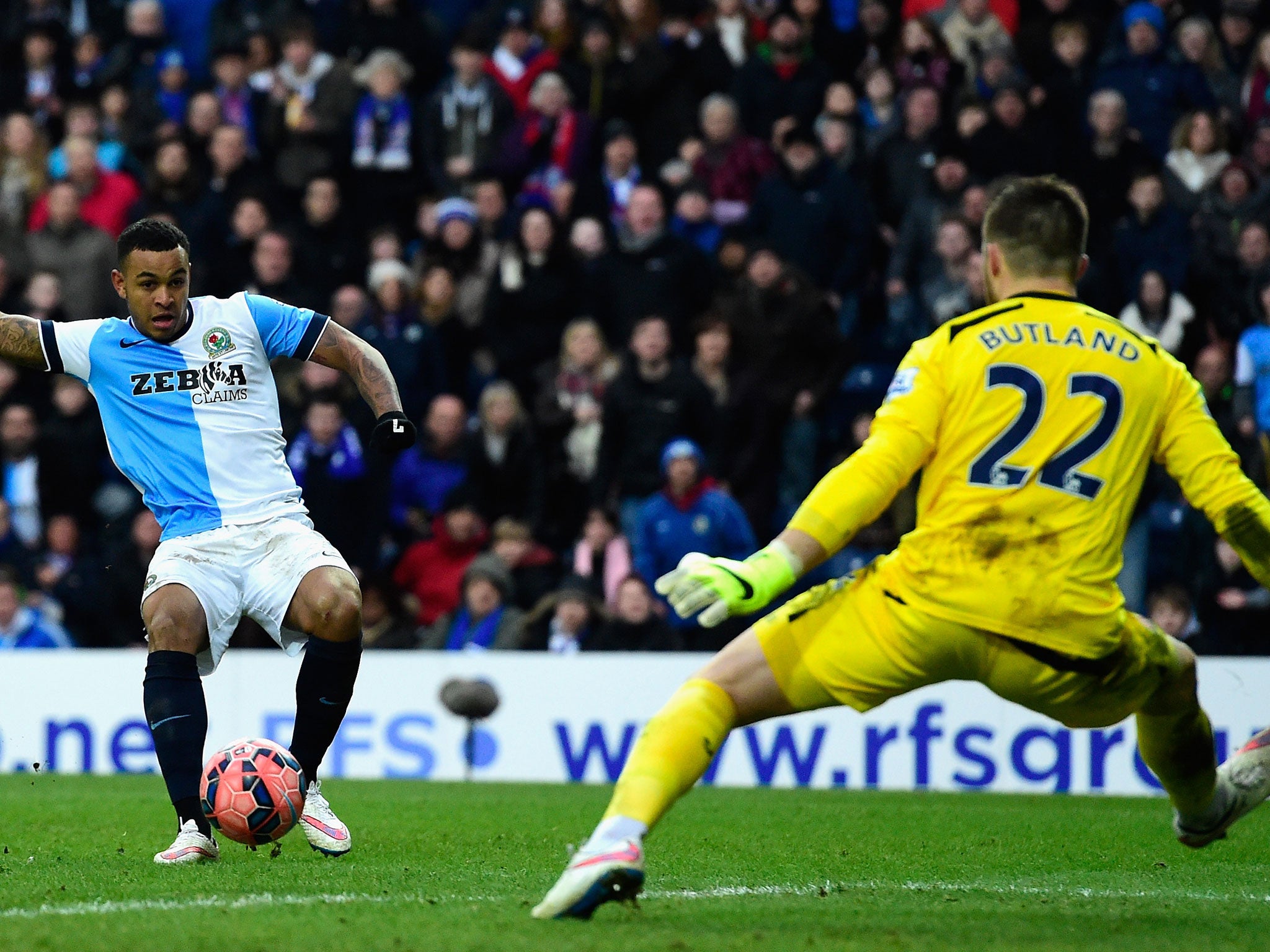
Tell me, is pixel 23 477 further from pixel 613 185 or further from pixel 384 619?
pixel 613 185

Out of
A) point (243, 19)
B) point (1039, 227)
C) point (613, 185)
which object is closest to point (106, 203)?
point (243, 19)

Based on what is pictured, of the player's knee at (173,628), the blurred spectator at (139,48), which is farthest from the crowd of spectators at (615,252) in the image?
the player's knee at (173,628)

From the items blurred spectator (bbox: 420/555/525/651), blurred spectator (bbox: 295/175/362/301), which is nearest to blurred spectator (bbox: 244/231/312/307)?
blurred spectator (bbox: 295/175/362/301)

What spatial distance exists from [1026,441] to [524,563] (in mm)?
8447

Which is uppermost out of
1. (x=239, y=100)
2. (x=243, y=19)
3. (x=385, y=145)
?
(x=243, y=19)

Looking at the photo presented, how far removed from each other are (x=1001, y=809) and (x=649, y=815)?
5.03 m

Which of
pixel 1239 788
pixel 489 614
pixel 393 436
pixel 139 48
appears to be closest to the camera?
pixel 1239 788

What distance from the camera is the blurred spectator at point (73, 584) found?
13281mm

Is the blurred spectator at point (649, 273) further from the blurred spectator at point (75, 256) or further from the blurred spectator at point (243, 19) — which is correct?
the blurred spectator at point (243, 19)

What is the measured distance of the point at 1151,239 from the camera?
13.6m

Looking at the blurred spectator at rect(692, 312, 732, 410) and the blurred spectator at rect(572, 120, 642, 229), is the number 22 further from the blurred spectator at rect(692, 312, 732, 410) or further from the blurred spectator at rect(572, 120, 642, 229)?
the blurred spectator at rect(572, 120, 642, 229)

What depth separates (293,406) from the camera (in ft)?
44.0

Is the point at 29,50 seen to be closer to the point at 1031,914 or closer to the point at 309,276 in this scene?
the point at 309,276

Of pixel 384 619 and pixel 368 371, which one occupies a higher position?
pixel 368 371
